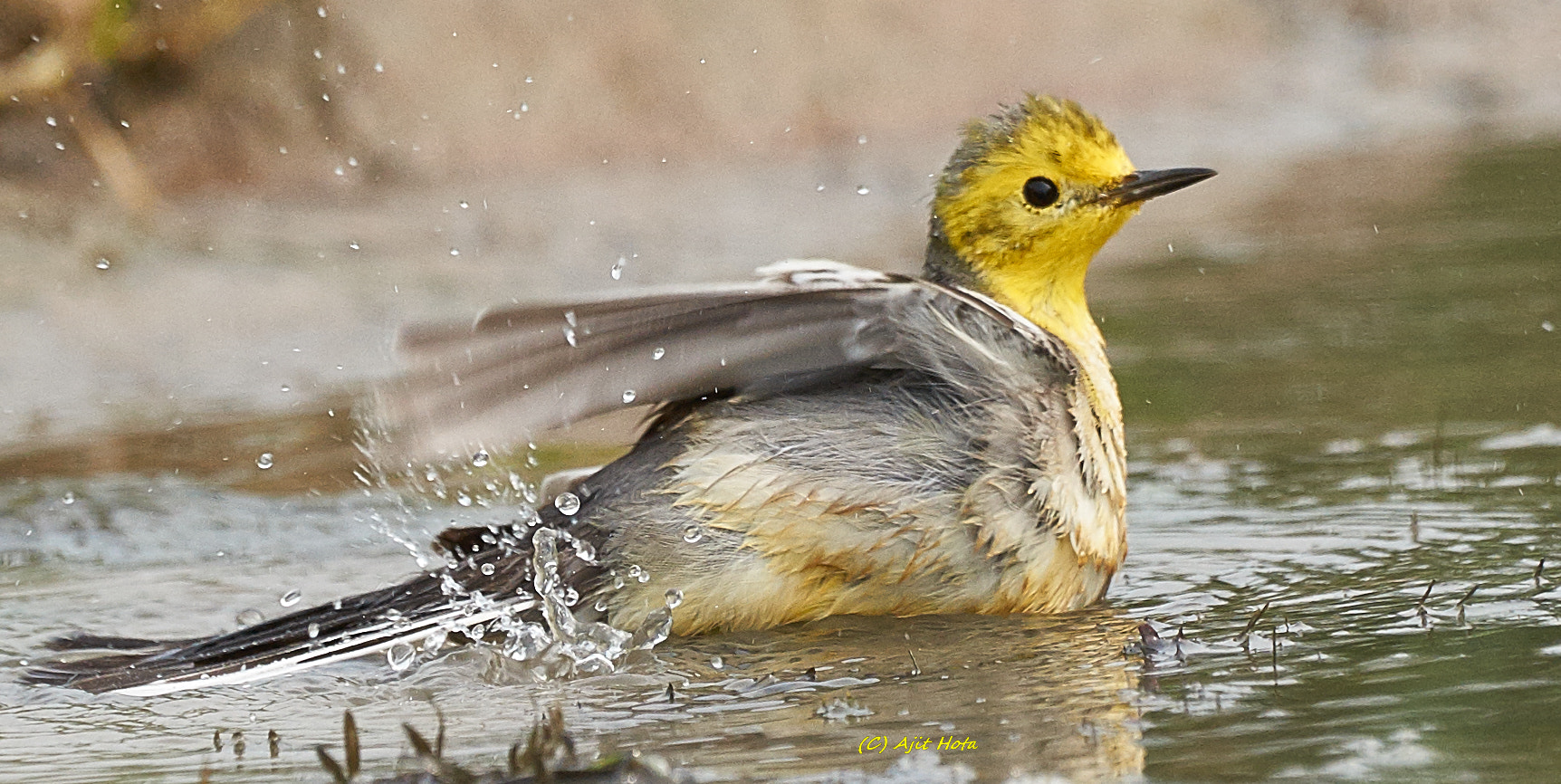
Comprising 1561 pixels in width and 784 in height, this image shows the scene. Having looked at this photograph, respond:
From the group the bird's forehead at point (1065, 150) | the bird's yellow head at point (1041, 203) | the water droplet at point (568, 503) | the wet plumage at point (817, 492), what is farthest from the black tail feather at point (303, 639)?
the bird's forehead at point (1065, 150)

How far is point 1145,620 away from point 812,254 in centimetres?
624

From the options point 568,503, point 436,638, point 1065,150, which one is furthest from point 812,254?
point 436,638

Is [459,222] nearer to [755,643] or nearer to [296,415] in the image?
[296,415]

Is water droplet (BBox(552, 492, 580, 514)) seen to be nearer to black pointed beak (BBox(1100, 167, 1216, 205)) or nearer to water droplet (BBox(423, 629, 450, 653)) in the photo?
water droplet (BBox(423, 629, 450, 653))

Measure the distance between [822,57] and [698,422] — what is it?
9.36m

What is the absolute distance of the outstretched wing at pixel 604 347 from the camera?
4.32 metres

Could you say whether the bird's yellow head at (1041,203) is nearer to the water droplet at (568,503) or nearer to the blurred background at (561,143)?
the water droplet at (568,503)

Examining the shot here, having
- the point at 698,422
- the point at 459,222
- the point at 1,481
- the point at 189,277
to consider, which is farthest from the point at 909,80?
the point at 698,422

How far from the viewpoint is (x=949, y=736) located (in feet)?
12.3

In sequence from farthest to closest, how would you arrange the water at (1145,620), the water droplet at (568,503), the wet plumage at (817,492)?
the water droplet at (568,503) → the wet plumage at (817,492) → the water at (1145,620)

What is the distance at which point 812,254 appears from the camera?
35.6 ft

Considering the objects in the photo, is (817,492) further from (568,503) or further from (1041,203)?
(1041,203)

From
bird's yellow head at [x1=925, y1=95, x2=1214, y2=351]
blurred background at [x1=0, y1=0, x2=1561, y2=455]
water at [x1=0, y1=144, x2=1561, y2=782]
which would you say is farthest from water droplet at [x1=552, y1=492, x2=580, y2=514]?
blurred background at [x1=0, y1=0, x2=1561, y2=455]

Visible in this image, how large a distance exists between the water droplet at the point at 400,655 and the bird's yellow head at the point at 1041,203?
1.80m
